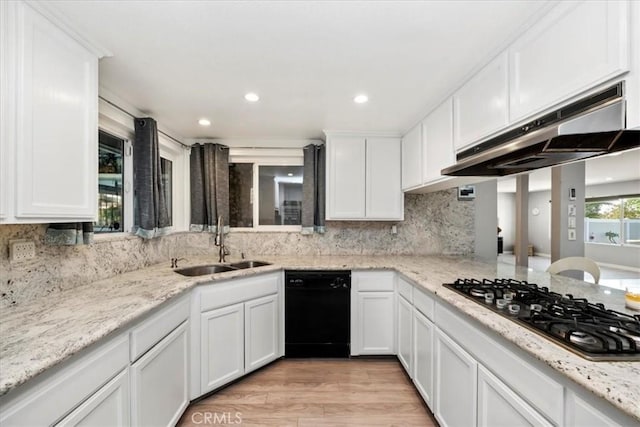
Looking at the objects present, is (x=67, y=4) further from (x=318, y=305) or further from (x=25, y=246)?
(x=318, y=305)

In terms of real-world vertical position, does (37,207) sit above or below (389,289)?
above

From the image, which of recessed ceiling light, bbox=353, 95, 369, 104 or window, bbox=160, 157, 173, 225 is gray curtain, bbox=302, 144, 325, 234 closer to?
recessed ceiling light, bbox=353, 95, 369, 104

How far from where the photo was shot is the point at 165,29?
1402mm

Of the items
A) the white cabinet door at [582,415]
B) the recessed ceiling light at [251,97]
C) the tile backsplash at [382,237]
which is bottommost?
the white cabinet door at [582,415]

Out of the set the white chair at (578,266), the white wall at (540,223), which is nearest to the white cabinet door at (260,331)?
the white chair at (578,266)

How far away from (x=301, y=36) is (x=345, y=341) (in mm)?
2499

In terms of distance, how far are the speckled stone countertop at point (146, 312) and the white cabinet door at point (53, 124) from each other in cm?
45

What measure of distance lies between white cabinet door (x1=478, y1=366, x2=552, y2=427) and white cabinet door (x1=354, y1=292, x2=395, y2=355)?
4.61 ft

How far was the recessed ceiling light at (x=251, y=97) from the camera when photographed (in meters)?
2.14

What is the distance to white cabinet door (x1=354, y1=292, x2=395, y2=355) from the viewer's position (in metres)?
2.72

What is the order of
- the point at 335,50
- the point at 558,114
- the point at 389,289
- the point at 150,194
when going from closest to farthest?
the point at 558,114, the point at 335,50, the point at 150,194, the point at 389,289

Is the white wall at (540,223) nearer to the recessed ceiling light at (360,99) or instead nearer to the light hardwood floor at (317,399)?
the light hardwood floor at (317,399)

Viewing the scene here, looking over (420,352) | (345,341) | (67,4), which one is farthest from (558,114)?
(345,341)

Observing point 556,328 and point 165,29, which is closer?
point 556,328
